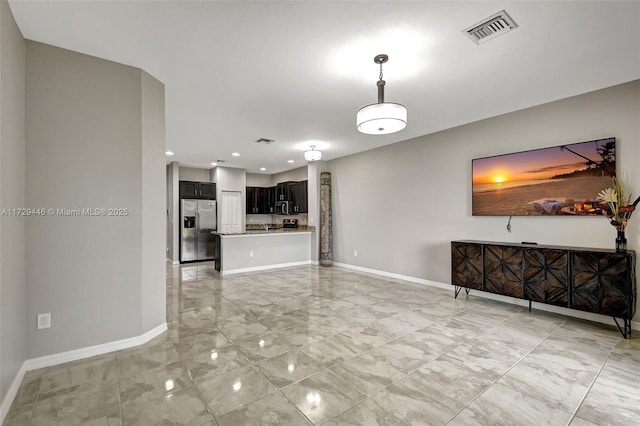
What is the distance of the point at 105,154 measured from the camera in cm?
265

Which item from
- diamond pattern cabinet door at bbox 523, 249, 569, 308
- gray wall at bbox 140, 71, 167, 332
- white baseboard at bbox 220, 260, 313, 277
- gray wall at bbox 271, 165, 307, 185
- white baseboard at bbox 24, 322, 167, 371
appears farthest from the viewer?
gray wall at bbox 271, 165, 307, 185

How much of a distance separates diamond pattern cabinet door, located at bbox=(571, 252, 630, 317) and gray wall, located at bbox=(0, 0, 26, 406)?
198 inches

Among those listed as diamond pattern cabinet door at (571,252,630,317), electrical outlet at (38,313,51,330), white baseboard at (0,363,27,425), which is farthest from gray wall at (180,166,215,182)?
diamond pattern cabinet door at (571,252,630,317)

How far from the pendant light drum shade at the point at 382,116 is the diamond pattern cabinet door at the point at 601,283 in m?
2.53

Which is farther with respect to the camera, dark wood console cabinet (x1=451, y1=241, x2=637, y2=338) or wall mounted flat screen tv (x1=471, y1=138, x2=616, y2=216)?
wall mounted flat screen tv (x1=471, y1=138, x2=616, y2=216)

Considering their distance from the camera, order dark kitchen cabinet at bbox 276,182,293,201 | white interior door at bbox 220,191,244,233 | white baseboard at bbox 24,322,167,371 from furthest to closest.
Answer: dark kitchen cabinet at bbox 276,182,293,201 → white interior door at bbox 220,191,244,233 → white baseboard at bbox 24,322,167,371

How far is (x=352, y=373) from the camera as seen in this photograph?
2281 millimetres

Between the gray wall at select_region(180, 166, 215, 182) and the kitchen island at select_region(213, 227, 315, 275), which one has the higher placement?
the gray wall at select_region(180, 166, 215, 182)

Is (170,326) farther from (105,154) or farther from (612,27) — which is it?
(612,27)

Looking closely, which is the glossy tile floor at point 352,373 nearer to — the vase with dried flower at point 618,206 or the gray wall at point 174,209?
the vase with dried flower at point 618,206

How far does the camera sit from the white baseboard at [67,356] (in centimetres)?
192

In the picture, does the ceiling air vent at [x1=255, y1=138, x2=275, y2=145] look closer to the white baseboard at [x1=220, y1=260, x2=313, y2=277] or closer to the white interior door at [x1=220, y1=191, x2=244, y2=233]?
the white baseboard at [x1=220, y1=260, x2=313, y2=277]

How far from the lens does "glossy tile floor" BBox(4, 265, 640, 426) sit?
1.82 metres

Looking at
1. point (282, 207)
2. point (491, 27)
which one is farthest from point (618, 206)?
point (282, 207)
